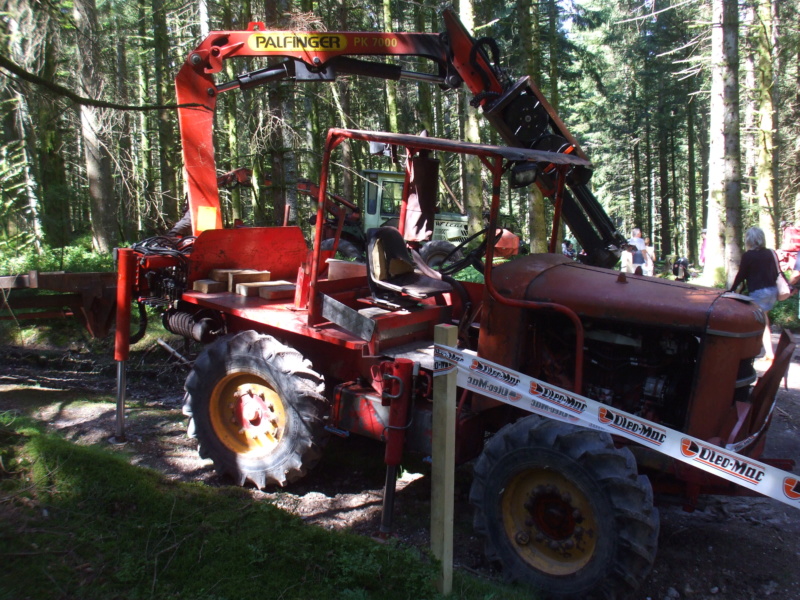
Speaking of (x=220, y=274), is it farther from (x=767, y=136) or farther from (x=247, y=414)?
(x=767, y=136)

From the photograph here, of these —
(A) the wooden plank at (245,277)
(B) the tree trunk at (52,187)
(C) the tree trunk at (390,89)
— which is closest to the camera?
(A) the wooden plank at (245,277)

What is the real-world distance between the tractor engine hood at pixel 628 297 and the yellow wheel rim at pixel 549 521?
1.10m

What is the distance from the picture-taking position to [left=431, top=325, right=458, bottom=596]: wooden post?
3.18 meters

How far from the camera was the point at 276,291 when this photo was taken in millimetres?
5516

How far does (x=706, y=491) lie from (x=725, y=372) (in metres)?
0.72

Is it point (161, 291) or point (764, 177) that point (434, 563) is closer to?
point (161, 291)

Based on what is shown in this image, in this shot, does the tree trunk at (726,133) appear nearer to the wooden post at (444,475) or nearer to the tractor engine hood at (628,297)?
the tractor engine hood at (628,297)

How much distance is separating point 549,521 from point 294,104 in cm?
1212

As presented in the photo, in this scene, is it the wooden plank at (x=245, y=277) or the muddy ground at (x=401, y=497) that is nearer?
→ the muddy ground at (x=401, y=497)

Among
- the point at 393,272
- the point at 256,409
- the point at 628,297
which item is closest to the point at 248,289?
the point at 256,409

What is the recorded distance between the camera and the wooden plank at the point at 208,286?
18.5ft

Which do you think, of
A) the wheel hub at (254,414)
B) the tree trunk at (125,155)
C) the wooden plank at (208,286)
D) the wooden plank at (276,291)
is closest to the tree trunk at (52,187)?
the tree trunk at (125,155)

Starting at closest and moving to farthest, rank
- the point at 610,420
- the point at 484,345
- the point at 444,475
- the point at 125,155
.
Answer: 1. the point at 444,475
2. the point at 610,420
3. the point at 484,345
4. the point at 125,155

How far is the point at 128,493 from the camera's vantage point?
3.45 meters
